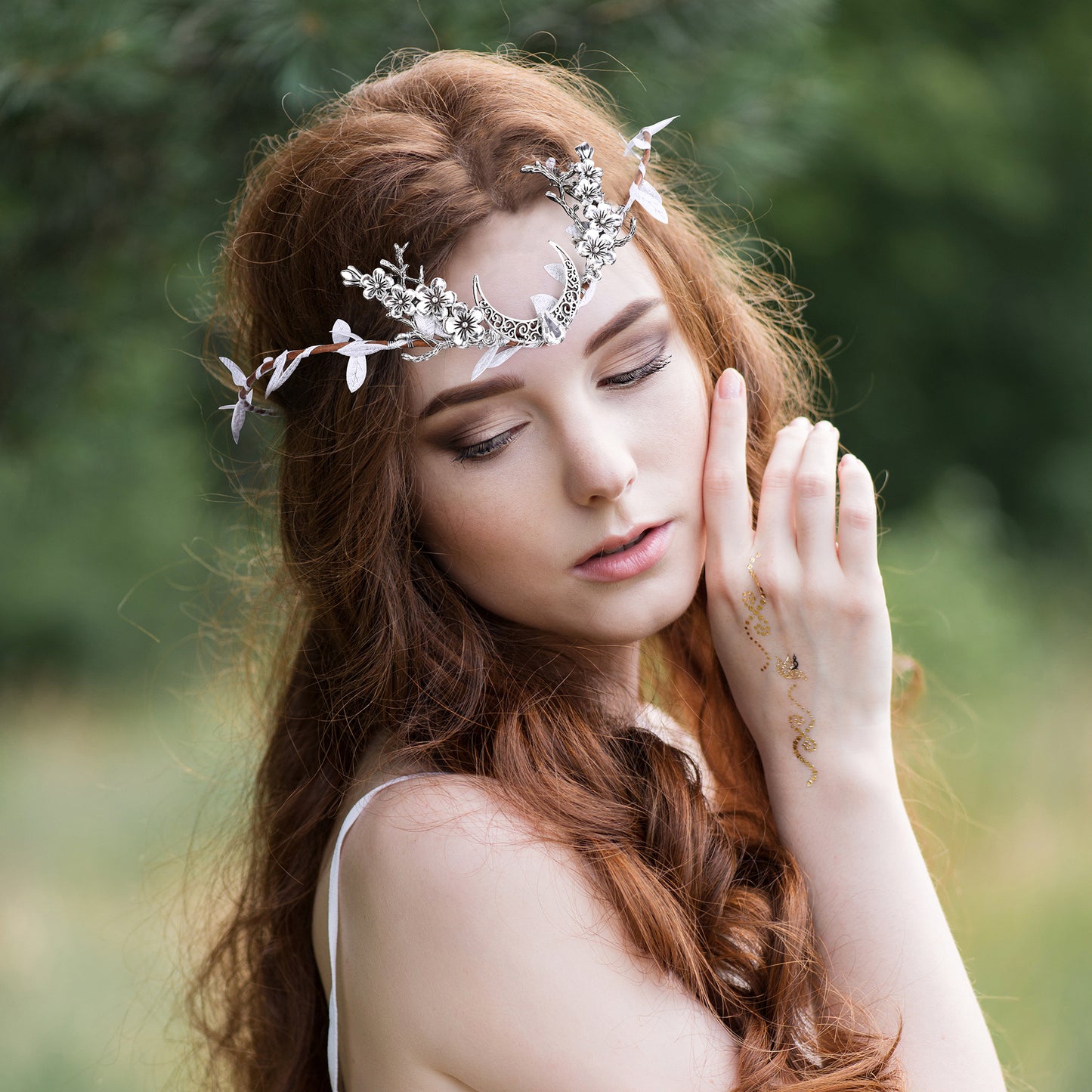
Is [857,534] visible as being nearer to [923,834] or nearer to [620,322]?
[620,322]

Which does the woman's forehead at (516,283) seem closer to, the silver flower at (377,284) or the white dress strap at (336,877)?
the silver flower at (377,284)

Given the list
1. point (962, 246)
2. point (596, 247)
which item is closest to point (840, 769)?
point (596, 247)

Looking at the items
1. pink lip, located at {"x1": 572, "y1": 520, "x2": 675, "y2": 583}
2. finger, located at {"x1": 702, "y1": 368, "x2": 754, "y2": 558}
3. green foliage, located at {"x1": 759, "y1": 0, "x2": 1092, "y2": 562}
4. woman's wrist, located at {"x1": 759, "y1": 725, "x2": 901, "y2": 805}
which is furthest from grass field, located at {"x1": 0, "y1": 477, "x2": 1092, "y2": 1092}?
green foliage, located at {"x1": 759, "y1": 0, "x2": 1092, "y2": 562}

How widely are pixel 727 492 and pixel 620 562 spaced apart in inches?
9.1

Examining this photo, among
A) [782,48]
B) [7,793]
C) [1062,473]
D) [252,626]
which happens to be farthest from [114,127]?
[1062,473]

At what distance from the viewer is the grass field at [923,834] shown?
3.71 m

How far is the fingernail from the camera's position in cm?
192

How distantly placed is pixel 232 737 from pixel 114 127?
5.00ft

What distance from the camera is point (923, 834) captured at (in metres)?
2.56

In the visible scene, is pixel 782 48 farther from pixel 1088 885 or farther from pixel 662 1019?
pixel 1088 885

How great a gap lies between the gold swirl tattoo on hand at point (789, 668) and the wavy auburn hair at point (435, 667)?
0.52ft

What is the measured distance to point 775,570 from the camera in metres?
1.86

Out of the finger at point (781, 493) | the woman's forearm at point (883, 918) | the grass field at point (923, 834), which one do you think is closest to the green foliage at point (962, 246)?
the grass field at point (923, 834)

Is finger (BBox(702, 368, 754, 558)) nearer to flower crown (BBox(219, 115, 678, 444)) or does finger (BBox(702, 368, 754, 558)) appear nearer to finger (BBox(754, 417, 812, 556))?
finger (BBox(754, 417, 812, 556))
